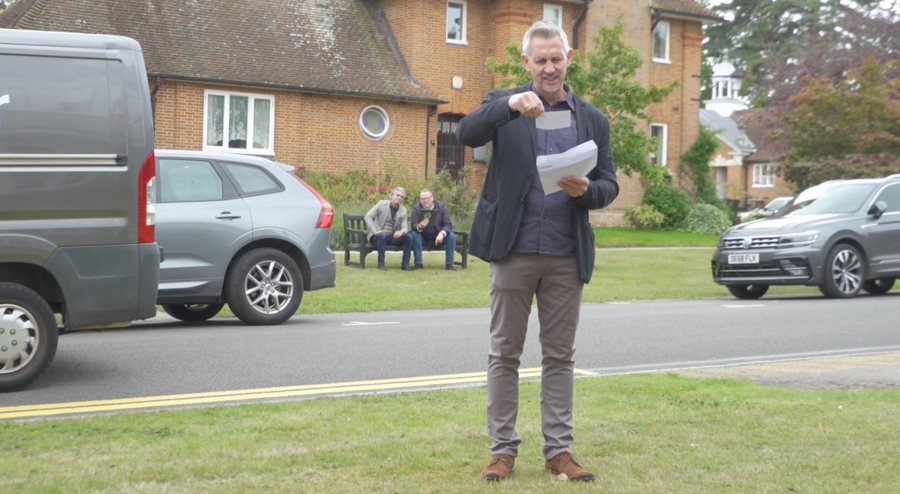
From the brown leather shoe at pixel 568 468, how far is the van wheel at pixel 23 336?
4.11 metres

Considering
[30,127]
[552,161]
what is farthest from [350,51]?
[552,161]

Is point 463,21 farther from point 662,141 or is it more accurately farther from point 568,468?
point 568,468

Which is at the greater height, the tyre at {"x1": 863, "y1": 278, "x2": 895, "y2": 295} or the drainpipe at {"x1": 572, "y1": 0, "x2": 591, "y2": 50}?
the drainpipe at {"x1": 572, "y1": 0, "x2": 591, "y2": 50}

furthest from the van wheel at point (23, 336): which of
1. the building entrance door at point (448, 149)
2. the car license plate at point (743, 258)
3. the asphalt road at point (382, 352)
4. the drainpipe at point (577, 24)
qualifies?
the drainpipe at point (577, 24)

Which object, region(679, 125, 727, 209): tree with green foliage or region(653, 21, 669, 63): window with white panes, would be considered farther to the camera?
region(679, 125, 727, 209): tree with green foliage

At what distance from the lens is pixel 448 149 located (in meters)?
31.5

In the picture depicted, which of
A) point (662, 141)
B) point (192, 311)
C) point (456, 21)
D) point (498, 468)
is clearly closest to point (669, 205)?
point (662, 141)

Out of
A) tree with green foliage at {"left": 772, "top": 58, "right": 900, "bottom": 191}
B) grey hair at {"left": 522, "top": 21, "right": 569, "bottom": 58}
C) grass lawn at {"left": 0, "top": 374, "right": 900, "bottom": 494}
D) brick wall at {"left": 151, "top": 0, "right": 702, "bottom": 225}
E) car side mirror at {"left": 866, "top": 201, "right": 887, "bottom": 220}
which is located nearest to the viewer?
grass lawn at {"left": 0, "top": 374, "right": 900, "bottom": 494}

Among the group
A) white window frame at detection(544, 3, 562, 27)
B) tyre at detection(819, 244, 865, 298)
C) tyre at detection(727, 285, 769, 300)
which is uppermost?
white window frame at detection(544, 3, 562, 27)

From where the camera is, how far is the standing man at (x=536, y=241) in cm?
459

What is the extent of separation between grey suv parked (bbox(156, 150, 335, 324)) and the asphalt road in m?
0.39

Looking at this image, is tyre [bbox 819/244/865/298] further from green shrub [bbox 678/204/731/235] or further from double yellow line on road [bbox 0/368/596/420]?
green shrub [bbox 678/204/731/235]

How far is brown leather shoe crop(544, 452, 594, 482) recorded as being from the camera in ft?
14.7

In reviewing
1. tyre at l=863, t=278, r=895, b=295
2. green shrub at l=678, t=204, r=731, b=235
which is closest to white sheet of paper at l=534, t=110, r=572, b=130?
tyre at l=863, t=278, r=895, b=295
